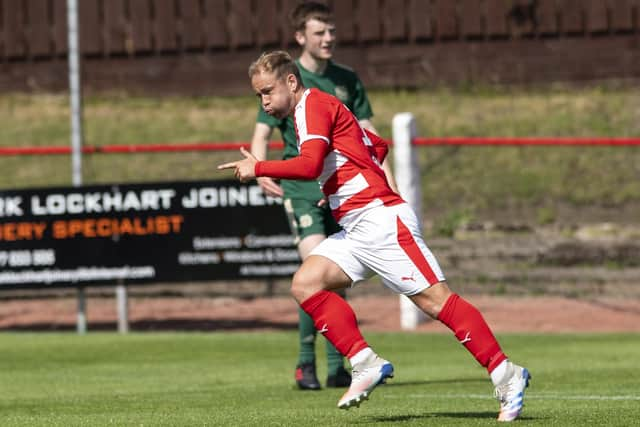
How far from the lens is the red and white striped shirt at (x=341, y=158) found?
21.1ft

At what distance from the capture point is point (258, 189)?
42.3 ft

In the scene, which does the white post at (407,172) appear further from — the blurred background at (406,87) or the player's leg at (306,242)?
the player's leg at (306,242)

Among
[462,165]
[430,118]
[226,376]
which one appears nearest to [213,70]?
[430,118]

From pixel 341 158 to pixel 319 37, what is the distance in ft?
6.95

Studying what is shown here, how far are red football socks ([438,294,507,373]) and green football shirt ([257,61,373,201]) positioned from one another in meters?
2.19

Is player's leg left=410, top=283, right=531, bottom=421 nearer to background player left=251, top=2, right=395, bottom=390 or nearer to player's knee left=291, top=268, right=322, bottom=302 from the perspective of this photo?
player's knee left=291, top=268, right=322, bottom=302

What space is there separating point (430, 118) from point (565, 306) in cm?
732

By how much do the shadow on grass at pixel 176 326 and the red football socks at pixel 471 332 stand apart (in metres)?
7.35

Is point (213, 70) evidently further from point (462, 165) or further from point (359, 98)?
point (359, 98)

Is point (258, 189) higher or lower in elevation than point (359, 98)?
lower

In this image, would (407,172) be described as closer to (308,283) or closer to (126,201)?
(126,201)

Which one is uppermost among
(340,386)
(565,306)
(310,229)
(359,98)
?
(359,98)

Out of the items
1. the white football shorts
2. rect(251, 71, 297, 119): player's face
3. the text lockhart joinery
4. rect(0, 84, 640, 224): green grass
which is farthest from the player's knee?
rect(0, 84, 640, 224): green grass

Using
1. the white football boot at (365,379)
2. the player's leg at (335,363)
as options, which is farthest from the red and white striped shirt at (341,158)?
the player's leg at (335,363)
